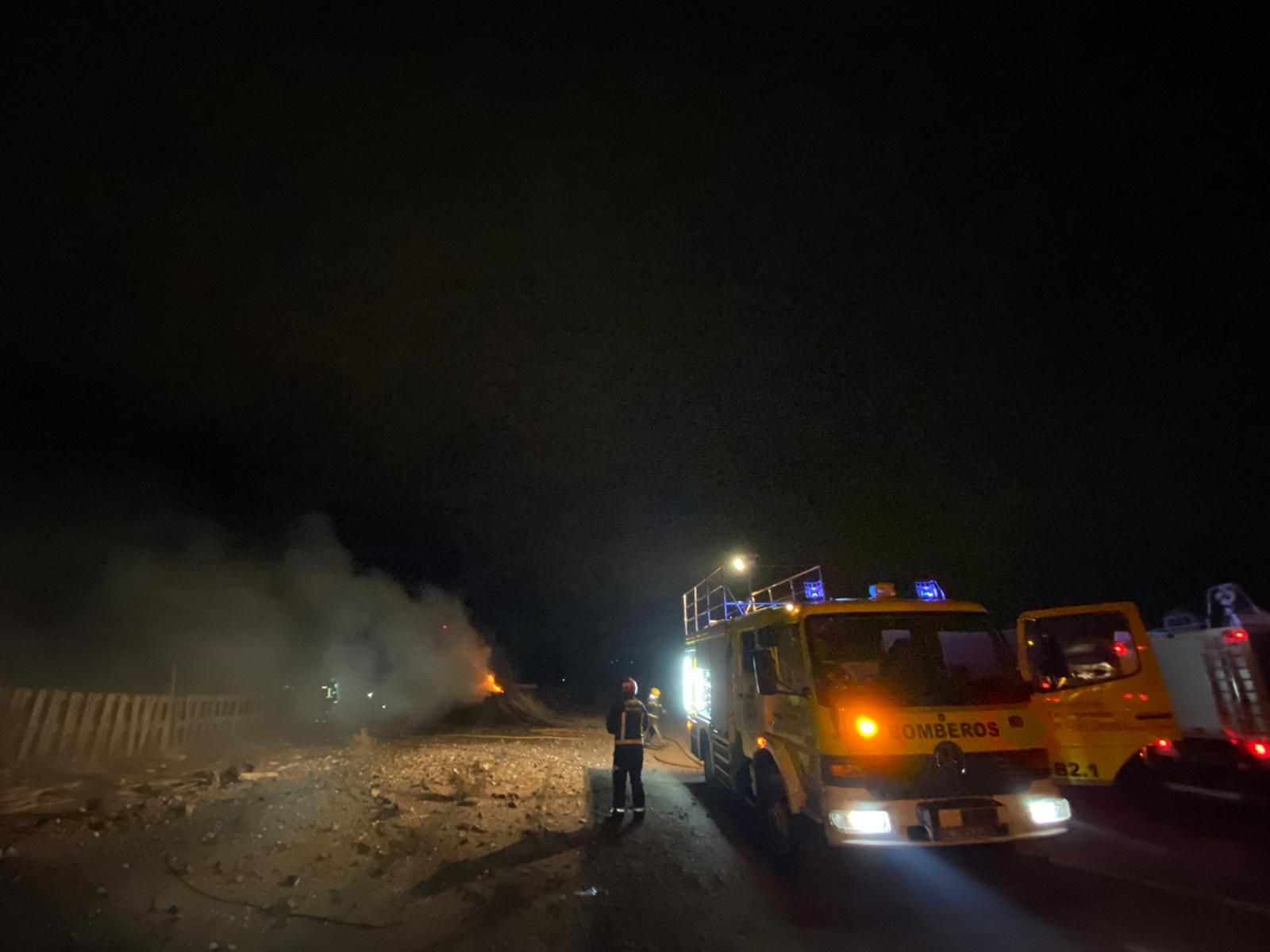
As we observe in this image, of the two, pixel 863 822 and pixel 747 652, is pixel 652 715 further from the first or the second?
pixel 863 822

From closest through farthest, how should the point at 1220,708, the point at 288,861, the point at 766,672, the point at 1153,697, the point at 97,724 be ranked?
the point at 288,861
the point at 766,672
the point at 1153,697
the point at 1220,708
the point at 97,724

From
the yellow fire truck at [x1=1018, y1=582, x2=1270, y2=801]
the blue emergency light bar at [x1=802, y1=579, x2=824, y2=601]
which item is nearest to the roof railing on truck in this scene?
the blue emergency light bar at [x1=802, y1=579, x2=824, y2=601]

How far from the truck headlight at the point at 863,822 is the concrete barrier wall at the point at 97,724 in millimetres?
9841

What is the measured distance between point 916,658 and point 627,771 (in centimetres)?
390

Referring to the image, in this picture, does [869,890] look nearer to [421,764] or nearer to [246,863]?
[246,863]

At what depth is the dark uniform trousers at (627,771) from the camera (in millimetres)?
8039

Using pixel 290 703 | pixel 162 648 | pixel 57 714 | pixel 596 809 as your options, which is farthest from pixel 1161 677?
pixel 162 648

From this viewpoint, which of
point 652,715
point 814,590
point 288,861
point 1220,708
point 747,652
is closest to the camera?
point 288,861

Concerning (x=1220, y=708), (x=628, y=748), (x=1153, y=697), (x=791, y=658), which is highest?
(x=791, y=658)

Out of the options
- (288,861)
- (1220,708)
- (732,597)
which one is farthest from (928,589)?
(288,861)

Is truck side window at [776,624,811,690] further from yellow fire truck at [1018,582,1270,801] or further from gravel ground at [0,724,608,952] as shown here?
yellow fire truck at [1018,582,1270,801]

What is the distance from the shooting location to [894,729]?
5.67m

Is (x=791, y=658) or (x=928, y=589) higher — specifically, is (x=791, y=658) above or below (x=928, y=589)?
below

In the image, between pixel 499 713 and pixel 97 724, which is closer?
pixel 97 724
